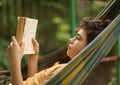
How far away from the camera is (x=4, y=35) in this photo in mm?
4738

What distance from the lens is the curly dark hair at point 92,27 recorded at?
2.49 metres

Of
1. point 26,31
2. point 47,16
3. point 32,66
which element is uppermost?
point 26,31

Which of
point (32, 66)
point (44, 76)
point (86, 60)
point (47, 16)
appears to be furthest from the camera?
point (47, 16)

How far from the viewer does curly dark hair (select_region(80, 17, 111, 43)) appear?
8.16 feet

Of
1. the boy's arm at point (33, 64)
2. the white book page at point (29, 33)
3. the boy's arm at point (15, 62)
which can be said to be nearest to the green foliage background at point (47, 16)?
the boy's arm at point (33, 64)

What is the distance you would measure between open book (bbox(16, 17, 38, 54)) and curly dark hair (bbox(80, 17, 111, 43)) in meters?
0.30

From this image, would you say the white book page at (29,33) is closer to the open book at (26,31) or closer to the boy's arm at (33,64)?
the open book at (26,31)

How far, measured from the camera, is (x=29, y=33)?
2.51 m

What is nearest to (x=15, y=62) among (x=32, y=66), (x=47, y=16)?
(x=32, y=66)

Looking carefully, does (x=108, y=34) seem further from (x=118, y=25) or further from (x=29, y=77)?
(x=29, y=77)

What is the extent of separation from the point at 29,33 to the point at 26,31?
0.06m

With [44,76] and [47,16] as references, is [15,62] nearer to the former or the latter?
[44,76]

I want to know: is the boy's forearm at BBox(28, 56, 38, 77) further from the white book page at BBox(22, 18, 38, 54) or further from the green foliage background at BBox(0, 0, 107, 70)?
the green foliage background at BBox(0, 0, 107, 70)

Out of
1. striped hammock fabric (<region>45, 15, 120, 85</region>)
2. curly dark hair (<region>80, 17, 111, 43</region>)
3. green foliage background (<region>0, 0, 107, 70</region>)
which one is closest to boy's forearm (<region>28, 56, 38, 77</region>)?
curly dark hair (<region>80, 17, 111, 43</region>)
